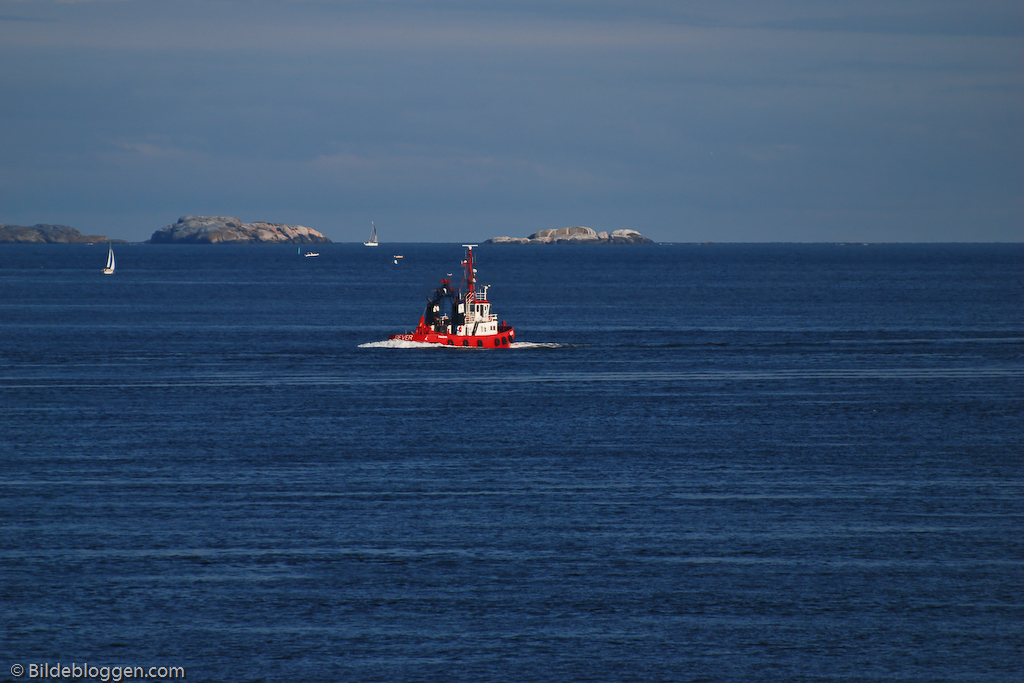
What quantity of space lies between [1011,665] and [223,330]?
390ft

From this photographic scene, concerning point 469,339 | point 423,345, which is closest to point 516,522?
point 469,339

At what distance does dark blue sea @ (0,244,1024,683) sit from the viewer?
127 feet

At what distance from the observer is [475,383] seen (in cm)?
9900

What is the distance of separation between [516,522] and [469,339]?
243ft

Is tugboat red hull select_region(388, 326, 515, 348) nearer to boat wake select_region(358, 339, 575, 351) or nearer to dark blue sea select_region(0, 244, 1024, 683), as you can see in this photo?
boat wake select_region(358, 339, 575, 351)

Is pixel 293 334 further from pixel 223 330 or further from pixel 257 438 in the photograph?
pixel 257 438

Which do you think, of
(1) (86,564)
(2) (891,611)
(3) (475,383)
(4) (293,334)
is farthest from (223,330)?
(2) (891,611)

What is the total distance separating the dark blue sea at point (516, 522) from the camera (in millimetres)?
38812

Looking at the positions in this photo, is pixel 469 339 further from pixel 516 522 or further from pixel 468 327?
pixel 516 522

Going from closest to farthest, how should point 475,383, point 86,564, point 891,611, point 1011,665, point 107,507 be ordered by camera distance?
1. point 1011,665
2. point 891,611
3. point 86,564
4. point 107,507
5. point 475,383

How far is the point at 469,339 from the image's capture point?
126062 mm

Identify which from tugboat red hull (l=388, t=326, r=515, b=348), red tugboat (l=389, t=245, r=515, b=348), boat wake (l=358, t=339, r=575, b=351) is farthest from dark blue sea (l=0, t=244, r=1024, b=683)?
red tugboat (l=389, t=245, r=515, b=348)

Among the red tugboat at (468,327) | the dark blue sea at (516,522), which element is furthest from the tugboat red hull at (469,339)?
the dark blue sea at (516,522)

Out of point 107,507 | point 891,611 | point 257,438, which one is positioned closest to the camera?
point 891,611
